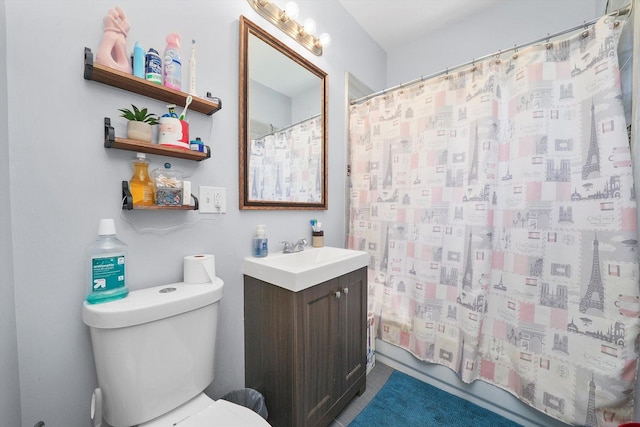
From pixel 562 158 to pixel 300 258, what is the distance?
1404 mm

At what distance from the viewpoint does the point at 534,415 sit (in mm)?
1232

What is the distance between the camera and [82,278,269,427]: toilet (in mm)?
710

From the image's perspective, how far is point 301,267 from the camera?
1070 millimetres

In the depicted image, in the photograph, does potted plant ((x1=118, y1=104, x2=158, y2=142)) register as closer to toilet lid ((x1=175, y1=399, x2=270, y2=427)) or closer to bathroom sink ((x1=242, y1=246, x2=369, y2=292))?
bathroom sink ((x1=242, y1=246, x2=369, y2=292))

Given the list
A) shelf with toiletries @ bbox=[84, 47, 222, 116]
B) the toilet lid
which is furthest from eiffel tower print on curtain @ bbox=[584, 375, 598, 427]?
shelf with toiletries @ bbox=[84, 47, 222, 116]

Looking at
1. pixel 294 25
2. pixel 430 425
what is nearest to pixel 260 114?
pixel 294 25

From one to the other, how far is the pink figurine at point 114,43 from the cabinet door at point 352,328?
1210 millimetres

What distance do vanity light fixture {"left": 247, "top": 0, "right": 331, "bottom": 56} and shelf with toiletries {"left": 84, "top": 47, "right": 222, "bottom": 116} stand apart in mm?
624

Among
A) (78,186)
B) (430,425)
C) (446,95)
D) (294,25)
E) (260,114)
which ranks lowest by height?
(430,425)

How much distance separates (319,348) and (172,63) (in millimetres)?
1329

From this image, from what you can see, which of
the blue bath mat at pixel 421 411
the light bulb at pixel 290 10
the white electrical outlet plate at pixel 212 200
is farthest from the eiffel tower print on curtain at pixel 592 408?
the light bulb at pixel 290 10

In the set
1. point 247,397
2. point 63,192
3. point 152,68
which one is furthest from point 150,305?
point 152,68

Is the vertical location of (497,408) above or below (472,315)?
below

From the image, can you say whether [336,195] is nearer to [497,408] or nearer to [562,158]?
[562,158]
